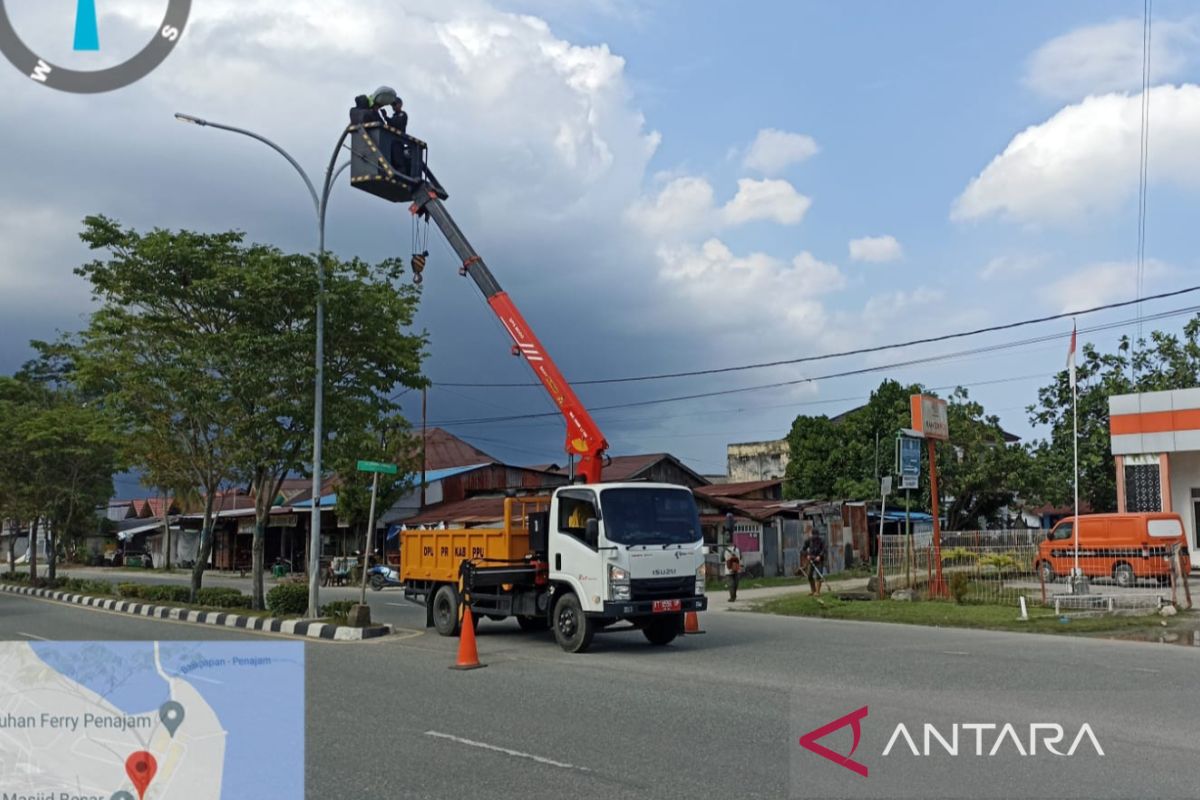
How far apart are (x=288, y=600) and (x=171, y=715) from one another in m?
15.8

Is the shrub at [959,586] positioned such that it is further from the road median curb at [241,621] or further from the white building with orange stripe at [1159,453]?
the road median curb at [241,621]

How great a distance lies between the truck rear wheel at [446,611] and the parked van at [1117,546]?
521 inches

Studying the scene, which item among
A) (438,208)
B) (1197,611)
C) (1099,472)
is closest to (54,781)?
(438,208)

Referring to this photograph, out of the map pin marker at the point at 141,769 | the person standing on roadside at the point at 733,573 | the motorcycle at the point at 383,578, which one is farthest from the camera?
the motorcycle at the point at 383,578

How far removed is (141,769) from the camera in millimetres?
4508

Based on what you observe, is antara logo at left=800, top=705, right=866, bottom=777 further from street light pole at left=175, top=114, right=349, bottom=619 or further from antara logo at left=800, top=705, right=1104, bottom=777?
street light pole at left=175, top=114, right=349, bottom=619

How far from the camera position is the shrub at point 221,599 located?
72.1ft

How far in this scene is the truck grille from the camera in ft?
45.3

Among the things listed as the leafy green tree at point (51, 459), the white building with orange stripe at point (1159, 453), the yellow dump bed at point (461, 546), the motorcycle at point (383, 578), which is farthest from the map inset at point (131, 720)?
the white building with orange stripe at point (1159, 453)

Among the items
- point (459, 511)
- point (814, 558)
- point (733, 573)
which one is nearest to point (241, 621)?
point (733, 573)

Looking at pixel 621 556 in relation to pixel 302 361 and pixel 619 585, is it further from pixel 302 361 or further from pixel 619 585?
pixel 302 361

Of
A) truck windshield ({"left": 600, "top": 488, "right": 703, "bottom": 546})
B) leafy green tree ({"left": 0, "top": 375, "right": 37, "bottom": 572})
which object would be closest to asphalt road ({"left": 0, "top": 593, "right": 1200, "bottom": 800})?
truck windshield ({"left": 600, "top": 488, "right": 703, "bottom": 546})

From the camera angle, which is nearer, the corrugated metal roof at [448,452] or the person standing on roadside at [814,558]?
the person standing on roadside at [814,558]

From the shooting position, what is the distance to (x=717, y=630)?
57.9 feet
